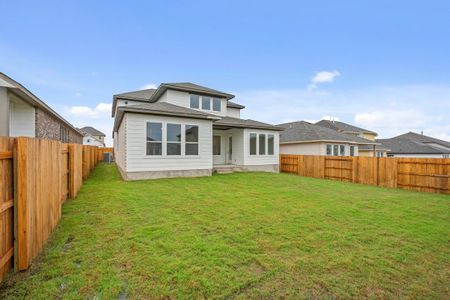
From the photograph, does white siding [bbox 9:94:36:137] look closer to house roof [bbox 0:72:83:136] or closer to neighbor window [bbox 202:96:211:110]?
house roof [bbox 0:72:83:136]

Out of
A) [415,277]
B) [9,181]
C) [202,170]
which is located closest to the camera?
[9,181]

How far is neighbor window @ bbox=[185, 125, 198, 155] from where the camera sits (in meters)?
11.5

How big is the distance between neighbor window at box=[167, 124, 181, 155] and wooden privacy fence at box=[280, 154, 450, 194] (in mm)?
9161

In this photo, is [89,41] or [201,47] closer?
[89,41]

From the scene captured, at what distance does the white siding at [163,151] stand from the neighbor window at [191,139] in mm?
232

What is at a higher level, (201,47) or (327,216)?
(201,47)

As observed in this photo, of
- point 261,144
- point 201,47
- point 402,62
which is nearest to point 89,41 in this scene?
point 201,47

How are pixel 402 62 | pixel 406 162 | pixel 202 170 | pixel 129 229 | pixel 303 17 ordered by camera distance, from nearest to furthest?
pixel 129 229
pixel 406 162
pixel 202 170
pixel 303 17
pixel 402 62

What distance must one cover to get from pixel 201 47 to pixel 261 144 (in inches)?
340

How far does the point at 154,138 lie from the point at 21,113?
620 centimetres

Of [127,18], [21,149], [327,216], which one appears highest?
[127,18]

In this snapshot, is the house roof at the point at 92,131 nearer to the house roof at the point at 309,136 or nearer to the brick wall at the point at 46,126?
the brick wall at the point at 46,126

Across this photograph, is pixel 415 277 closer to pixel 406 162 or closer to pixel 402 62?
pixel 406 162

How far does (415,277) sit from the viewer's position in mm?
2742
